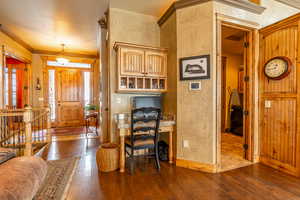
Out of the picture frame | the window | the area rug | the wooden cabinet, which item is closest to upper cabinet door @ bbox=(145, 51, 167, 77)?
the wooden cabinet

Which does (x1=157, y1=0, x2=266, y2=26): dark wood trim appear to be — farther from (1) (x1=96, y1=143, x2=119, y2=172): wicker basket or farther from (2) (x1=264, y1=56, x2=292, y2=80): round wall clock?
(1) (x1=96, y1=143, x2=119, y2=172): wicker basket

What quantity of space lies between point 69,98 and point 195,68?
19.4ft

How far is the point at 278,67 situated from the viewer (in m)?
2.61

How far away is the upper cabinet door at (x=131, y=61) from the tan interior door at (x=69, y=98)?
4.61 m

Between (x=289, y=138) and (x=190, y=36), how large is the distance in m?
2.37

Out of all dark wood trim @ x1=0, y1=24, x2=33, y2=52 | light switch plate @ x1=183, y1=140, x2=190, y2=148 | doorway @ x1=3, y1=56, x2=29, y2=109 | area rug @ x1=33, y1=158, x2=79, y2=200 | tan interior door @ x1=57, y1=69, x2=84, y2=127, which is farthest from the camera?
tan interior door @ x1=57, y1=69, x2=84, y2=127

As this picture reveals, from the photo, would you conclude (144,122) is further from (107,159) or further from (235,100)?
(235,100)

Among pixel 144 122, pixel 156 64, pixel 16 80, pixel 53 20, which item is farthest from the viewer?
pixel 16 80

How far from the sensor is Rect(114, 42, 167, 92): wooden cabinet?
9.61ft

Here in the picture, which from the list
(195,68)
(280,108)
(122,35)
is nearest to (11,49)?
(122,35)

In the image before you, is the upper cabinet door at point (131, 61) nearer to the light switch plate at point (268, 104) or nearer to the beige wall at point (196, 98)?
the beige wall at point (196, 98)

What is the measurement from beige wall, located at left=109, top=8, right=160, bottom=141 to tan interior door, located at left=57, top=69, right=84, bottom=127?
427cm

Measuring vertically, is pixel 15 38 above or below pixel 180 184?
above

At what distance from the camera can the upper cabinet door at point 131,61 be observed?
2.92 metres
